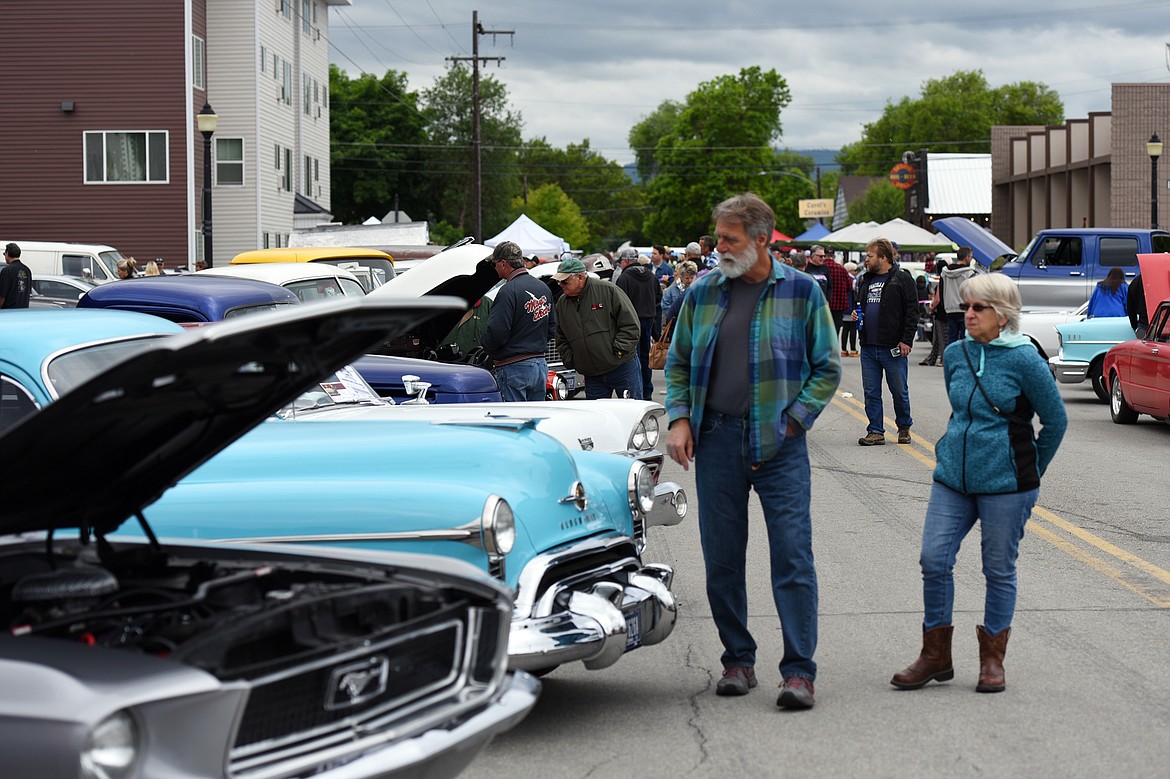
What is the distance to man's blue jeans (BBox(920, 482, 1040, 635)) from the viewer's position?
6.27 m

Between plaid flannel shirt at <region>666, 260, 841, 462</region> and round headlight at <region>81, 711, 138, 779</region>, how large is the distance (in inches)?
134

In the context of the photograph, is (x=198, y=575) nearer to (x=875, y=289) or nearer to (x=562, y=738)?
(x=562, y=738)

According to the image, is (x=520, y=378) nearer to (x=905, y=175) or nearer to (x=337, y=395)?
(x=337, y=395)

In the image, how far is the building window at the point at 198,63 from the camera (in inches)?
1619

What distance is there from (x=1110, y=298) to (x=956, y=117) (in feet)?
357

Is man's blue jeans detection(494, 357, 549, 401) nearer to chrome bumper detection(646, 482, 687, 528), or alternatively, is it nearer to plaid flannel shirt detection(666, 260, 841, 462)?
chrome bumper detection(646, 482, 687, 528)

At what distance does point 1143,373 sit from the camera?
1666 cm

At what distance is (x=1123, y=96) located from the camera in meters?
45.8

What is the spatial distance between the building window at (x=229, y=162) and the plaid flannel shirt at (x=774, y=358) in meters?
39.7

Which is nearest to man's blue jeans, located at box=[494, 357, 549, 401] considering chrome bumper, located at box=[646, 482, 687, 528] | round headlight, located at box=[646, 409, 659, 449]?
round headlight, located at box=[646, 409, 659, 449]

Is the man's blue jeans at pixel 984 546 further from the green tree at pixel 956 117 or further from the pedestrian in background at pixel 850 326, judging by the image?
the green tree at pixel 956 117

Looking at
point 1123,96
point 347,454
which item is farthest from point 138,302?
point 1123,96

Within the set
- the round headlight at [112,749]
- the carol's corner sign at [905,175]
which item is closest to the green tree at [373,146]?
the carol's corner sign at [905,175]

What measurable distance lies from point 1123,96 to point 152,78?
29.8 m
